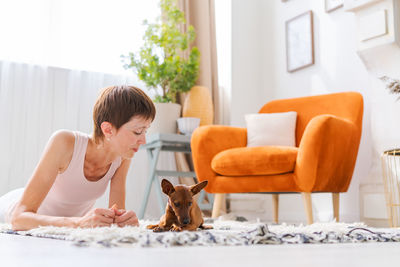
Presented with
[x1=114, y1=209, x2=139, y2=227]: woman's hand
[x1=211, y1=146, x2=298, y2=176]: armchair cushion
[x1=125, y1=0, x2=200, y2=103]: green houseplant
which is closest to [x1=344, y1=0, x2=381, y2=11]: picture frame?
[x1=211, y1=146, x2=298, y2=176]: armchair cushion

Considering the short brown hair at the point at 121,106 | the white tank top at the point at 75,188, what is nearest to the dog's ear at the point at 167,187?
the short brown hair at the point at 121,106

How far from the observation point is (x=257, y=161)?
2564 mm

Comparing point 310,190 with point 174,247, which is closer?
point 174,247

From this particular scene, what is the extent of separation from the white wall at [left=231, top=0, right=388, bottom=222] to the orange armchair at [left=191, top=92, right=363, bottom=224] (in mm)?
306

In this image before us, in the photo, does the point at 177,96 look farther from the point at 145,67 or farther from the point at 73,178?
the point at 73,178

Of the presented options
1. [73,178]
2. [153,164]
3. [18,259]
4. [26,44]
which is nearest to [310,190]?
[153,164]

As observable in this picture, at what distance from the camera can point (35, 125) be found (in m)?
3.27

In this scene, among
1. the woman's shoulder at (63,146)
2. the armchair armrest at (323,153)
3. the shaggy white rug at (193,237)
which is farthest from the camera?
the armchair armrest at (323,153)

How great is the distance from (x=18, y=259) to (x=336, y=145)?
2.18 meters

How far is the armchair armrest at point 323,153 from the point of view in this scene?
247cm

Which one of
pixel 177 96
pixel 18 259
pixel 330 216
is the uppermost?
pixel 177 96

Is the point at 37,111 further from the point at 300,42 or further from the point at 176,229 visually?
the point at 176,229

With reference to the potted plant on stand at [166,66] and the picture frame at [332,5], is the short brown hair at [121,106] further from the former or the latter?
the picture frame at [332,5]

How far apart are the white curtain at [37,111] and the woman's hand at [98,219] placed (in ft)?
7.32
